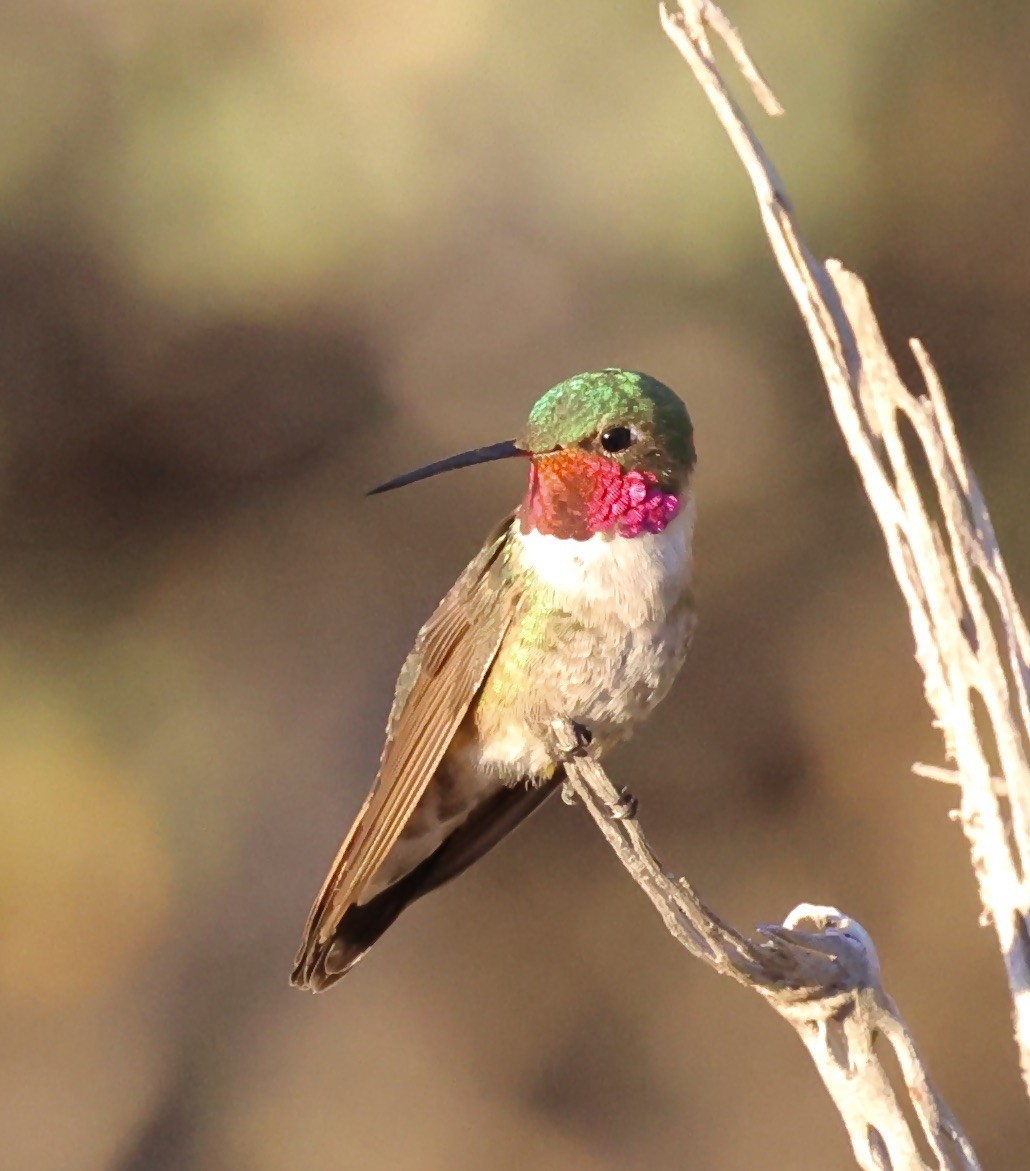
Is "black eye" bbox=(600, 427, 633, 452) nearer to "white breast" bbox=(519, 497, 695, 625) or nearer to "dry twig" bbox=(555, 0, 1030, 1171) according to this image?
"white breast" bbox=(519, 497, 695, 625)

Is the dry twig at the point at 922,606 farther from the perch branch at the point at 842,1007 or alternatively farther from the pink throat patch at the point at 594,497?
the pink throat patch at the point at 594,497

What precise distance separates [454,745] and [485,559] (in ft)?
0.81

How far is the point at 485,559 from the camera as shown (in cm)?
190

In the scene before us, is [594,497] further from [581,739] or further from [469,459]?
[581,739]

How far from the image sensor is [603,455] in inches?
66.2

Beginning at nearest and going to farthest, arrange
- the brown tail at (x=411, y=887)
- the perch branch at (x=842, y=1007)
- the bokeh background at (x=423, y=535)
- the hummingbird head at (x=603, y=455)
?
1. the perch branch at (x=842, y=1007)
2. the hummingbird head at (x=603, y=455)
3. the brown tail at (x=411, y=887)
4. the bokeh background at (x=423, y=535)

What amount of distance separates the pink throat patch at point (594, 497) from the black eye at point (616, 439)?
0.02 meters

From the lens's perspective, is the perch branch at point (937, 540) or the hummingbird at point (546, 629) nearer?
the perch branch at point (937, 540)

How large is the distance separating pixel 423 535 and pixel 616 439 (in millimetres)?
1885

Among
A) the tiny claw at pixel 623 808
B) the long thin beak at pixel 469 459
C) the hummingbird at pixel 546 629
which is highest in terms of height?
the long thin beak at pixel 469 459

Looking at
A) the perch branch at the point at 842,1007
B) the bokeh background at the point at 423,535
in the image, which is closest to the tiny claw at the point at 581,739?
the perch branch at the point at 842,1007

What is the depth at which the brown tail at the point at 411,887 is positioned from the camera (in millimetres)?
1861

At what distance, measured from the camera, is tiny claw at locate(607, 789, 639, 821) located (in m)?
1.55

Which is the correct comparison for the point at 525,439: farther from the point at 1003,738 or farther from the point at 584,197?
the point at 584,197
